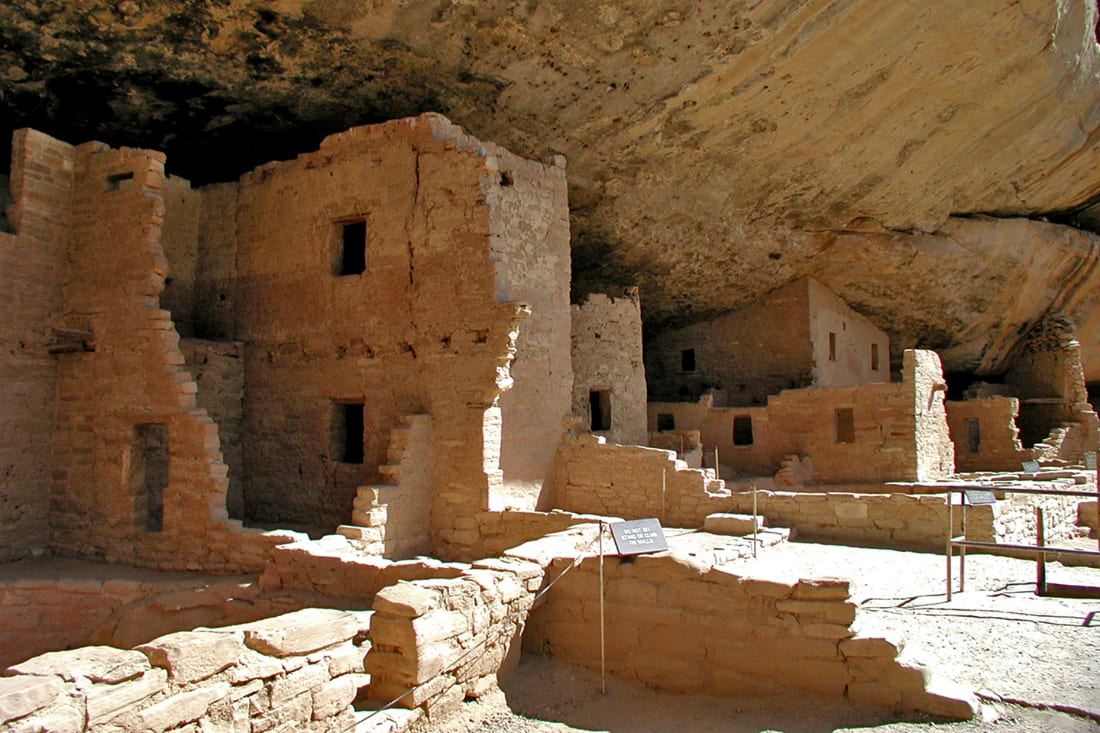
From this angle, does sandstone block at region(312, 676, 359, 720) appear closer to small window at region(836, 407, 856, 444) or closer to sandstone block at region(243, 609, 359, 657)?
sandstone block at region(243, 609, 359, 657)

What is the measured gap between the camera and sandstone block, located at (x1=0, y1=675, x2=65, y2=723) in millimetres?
3012

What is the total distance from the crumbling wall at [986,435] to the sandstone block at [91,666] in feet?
54.5

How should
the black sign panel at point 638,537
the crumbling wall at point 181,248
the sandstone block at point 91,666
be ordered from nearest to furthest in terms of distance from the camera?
the sandstone block at point 91,666 → the black sign panel at point 638,537 → the crumbling wall at point 181,248

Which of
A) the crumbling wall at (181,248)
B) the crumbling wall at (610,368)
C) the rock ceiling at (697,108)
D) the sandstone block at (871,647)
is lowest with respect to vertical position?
the sandstone block at (871,647)

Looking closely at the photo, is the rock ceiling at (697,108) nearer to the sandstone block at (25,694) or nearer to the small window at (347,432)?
the small window at (347,432)

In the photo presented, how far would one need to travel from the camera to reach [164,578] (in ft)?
26.8

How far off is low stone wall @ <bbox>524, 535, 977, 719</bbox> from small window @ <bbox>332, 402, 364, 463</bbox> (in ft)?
17.4

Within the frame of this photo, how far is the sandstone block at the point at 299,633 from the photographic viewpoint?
3.93m

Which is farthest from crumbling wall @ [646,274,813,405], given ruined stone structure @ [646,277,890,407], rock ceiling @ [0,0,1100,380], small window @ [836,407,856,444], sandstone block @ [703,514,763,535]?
sandstone block @ [703,514,763,535]

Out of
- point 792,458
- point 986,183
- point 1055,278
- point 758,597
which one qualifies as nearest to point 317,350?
point 758,597

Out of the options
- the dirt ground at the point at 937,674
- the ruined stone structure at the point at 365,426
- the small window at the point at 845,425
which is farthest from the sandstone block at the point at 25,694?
the small window at the point at 845,425

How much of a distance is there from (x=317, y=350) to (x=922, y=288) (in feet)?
43.1

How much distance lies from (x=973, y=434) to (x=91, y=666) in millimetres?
17138

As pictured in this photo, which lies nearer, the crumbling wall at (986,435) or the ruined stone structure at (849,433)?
the ruined stone structure at (849,433)
